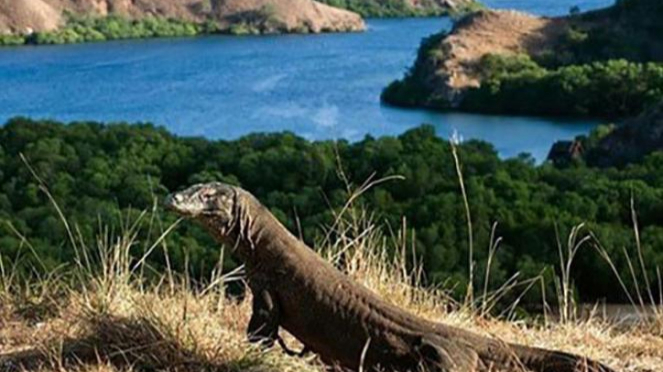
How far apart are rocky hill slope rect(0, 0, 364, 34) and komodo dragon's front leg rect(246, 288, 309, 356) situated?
302 feet

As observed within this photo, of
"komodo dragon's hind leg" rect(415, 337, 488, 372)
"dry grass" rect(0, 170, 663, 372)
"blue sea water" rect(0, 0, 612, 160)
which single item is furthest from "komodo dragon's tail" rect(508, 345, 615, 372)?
"blue sea water" rect(0, 0, 612, 160)

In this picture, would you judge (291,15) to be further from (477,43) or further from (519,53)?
(477,43)

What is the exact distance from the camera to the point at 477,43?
222 feet

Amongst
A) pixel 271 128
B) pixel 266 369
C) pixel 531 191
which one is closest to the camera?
pixel 266 369

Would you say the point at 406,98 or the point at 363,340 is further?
the point at 406,98

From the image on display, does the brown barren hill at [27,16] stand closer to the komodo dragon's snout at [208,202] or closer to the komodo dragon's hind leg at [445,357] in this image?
the komodo dragon's snout at [208,202]

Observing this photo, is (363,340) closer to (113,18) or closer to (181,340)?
(181,340)

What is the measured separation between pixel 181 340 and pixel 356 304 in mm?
647

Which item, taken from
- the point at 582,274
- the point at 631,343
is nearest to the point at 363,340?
the point at 631,343

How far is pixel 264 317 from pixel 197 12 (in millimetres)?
100162

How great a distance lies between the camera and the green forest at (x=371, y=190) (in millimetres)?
17539

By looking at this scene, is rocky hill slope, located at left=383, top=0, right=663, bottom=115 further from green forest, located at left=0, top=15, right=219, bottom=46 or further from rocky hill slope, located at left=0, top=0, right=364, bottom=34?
green forest, located at left=0, top=15, right=219, bottom=46

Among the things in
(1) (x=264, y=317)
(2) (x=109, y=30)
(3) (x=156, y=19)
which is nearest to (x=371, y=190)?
(1) (x=264, y=317)

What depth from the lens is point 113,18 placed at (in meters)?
100
